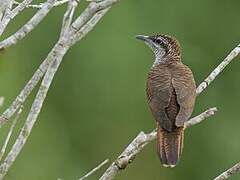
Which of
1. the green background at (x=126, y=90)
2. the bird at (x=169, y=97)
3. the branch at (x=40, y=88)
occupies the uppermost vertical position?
the branch at (x=40, y=88)

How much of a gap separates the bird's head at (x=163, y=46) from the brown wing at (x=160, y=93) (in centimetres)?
47

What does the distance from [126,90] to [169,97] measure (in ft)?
→ 16.8

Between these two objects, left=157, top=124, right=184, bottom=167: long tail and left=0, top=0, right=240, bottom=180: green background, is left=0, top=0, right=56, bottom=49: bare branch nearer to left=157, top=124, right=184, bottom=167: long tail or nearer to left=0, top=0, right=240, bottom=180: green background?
left=157, top=124, right=184, bottom=167: long tail

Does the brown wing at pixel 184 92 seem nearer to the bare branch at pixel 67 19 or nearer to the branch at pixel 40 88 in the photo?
the bare branch at pixel 67 19

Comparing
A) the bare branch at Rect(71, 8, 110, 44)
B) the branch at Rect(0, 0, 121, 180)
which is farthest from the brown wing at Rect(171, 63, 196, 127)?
the branch at Rect(0, 0, 121, 180)

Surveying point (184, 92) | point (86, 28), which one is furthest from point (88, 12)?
point (184, 92)

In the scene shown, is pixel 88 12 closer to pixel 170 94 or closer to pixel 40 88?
pixel 40 88

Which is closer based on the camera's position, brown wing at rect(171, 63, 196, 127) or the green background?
brown wing at rect(171, 63, 196, 127)

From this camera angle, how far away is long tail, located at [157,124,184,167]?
4.91 m

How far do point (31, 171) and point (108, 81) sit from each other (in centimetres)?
167

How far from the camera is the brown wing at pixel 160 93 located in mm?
5335

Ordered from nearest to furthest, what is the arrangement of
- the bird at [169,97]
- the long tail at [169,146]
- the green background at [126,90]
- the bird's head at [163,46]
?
the long tail at [169,146] → the bird at [169,97] → the bird's head at [163,46] → the green background at [126,90]

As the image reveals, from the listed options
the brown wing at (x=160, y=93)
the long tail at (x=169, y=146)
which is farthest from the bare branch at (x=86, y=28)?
the brown wing at (x=160, y=93)

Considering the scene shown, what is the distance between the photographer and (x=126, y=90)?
1073 cm
